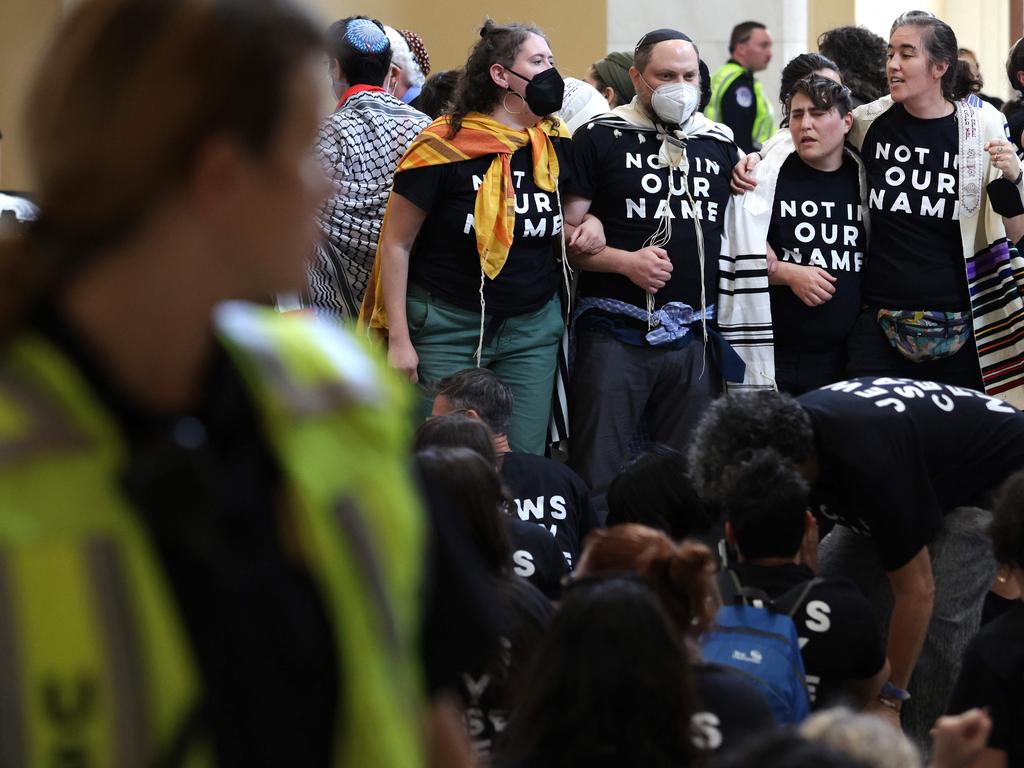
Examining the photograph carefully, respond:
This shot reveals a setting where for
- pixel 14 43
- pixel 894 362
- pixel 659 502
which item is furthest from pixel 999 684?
pixel 14 43

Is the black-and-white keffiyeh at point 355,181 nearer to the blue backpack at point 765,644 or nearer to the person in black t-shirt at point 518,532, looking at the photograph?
the person in black t-shirt at point 518,532

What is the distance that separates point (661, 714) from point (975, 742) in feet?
1.53

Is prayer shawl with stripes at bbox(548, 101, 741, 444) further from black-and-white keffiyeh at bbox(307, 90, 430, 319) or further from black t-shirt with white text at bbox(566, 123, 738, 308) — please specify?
black-and-white keffiyeh at bbox(307, 90, 430, 319)

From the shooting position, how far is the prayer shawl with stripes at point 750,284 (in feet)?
16.1

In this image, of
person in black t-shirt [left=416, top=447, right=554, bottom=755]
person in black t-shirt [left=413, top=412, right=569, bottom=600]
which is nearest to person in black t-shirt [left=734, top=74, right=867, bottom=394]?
person in black t-shirt [left=413, top=412, right=569, bottom=600]

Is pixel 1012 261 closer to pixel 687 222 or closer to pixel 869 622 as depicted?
pixel 687 222

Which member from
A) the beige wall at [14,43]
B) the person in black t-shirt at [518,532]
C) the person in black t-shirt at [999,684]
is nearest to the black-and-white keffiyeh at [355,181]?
the person in black t-shirt at [518,532]

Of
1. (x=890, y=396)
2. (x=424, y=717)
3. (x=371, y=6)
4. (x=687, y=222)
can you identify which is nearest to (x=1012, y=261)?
(x=687, y=222)

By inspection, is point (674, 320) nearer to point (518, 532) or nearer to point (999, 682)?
point (518, 532)

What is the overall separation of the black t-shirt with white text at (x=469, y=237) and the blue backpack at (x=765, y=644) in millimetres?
1997

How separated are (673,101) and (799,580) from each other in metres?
2.28

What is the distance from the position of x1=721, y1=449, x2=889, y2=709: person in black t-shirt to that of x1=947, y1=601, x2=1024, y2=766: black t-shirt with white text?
0.39 metres

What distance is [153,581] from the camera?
1.04 metres

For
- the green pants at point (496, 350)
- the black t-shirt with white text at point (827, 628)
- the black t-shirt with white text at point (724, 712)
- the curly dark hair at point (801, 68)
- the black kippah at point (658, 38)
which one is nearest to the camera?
the black t-shirt with white text at point (724, 712)
